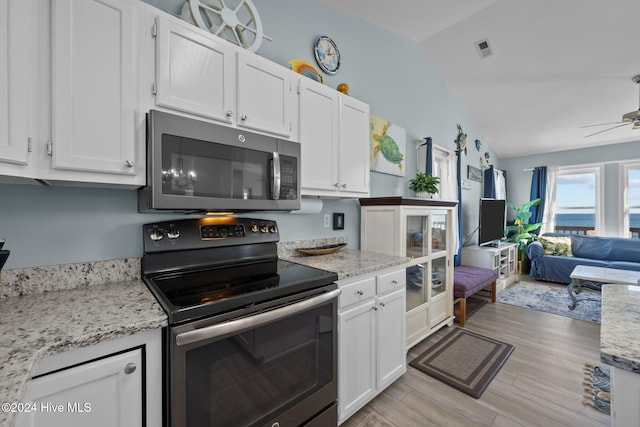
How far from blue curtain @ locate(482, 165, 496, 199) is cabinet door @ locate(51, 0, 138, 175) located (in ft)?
19.6

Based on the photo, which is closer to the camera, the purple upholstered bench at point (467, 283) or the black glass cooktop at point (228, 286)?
the black glass cooktop at point (228, 286)

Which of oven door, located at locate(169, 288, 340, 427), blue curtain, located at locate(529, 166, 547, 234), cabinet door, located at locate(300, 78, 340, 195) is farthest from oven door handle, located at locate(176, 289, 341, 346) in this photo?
blue curtain, located at locate(529, 166, 547, 234)

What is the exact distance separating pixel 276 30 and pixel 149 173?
4.84 ft

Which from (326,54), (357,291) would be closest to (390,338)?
(357,291)

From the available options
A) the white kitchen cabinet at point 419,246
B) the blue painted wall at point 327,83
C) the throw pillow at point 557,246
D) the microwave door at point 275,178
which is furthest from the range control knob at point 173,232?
the throw pillow at point 557,246

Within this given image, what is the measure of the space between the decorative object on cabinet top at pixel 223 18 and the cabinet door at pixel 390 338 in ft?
5.96

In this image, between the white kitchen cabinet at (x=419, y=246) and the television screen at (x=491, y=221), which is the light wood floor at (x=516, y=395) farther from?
the television screen at (x=491, y=221)

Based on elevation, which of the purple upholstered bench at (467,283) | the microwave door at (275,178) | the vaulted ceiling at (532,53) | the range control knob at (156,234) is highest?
the vaulted ceiling at (532,53)

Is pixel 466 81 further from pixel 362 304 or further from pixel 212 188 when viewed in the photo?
pixel 212 188

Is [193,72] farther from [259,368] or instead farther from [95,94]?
[259,368]

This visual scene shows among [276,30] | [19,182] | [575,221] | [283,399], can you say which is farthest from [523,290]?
[19,182]

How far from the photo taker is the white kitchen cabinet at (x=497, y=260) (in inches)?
161

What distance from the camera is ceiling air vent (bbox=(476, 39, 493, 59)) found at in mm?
3194

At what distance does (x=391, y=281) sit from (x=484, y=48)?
325cm
